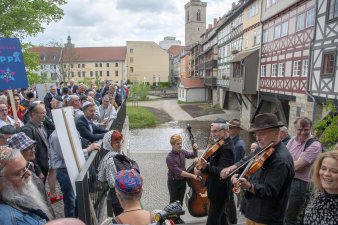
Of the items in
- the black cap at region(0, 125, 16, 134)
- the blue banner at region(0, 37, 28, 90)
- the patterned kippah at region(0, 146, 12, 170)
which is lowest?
the black cap at region(0, 125, 16, 134)

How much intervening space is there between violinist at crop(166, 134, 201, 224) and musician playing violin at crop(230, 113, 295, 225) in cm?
139

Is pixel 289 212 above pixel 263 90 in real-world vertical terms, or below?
below

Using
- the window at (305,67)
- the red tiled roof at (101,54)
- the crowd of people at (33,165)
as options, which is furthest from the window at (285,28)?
the red tiled roof at (101,54)

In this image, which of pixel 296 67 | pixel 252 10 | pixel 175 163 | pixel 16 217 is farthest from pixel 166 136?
pixel 16 217

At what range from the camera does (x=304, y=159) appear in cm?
369

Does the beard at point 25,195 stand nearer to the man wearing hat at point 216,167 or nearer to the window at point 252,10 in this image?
the man wearing hat at point 216,167

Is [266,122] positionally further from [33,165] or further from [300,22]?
[300,22]

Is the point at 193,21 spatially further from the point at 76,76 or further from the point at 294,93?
the point at 294,93

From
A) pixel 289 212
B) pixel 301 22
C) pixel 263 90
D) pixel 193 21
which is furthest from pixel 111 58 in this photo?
pixel 289 212

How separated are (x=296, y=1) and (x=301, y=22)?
1.36m

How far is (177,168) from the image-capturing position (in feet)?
14.3

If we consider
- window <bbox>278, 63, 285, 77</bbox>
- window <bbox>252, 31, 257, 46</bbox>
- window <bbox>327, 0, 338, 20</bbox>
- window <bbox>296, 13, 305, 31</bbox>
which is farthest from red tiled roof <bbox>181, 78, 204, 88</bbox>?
window <bbox>327, 0, 338, 20</bbox>

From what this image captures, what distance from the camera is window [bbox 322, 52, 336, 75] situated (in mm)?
11234

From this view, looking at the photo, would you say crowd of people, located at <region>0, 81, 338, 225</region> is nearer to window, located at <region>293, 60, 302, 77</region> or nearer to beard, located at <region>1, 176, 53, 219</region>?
beard, located at <region>1, 176, 53, 219</region>
